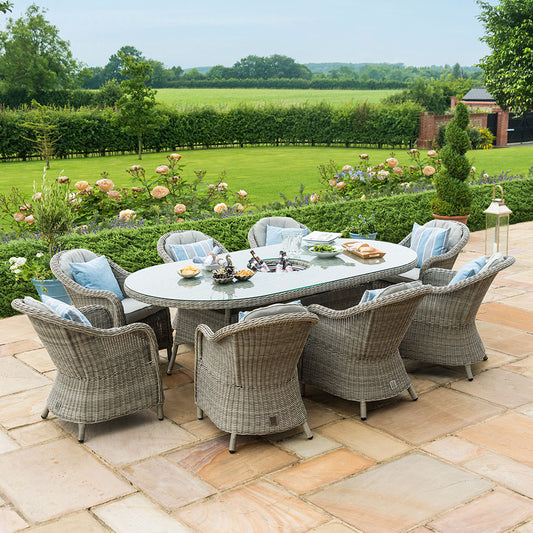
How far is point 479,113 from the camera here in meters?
28.9

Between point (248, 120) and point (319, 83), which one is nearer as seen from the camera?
point (248, 120)

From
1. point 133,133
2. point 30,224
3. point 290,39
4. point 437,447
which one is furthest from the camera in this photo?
point 290,39

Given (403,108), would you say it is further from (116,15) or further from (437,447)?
(116,15)

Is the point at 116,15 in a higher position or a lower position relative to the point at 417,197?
higher

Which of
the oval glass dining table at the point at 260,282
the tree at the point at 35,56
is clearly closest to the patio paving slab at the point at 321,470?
the oval glass dining table at the point at 260,282

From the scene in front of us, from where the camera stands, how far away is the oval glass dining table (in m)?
4.12

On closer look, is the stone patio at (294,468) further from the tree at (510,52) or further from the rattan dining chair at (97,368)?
the tree at (510,52)

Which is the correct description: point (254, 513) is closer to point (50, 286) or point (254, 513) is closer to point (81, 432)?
point (81, 432)

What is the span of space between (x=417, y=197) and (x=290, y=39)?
8175cm

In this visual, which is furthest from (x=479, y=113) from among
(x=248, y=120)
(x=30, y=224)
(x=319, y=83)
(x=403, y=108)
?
(x=319, y=83)

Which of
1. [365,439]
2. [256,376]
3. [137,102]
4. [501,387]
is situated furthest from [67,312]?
Result: [137,102]

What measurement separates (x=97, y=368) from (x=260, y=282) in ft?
4.17

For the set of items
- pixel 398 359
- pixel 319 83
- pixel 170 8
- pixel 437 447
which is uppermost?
pixel 170 8

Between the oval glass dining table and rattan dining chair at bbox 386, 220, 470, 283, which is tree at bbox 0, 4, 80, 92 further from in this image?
the oval glass dining table
